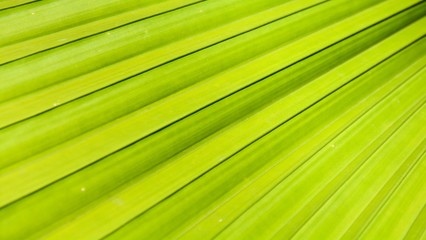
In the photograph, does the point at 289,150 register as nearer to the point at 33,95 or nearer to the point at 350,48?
the point at 350,48

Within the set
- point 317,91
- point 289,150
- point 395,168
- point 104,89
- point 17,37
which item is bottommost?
point 395,168

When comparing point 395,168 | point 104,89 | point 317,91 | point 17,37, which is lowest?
point 395,168

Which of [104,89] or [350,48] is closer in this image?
[104,89]

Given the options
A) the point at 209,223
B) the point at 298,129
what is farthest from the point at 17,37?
the point at 298,129

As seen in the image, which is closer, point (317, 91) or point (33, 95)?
point (33, 95)

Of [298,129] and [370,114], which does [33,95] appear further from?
[370,114]

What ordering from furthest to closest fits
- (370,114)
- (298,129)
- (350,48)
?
(350,48) → (370,114) → (298,129)

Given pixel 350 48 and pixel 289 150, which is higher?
pixel 350 48

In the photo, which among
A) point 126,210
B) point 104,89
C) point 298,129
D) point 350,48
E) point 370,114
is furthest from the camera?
point 350,48

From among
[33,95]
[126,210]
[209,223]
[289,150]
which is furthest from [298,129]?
[33,95]
